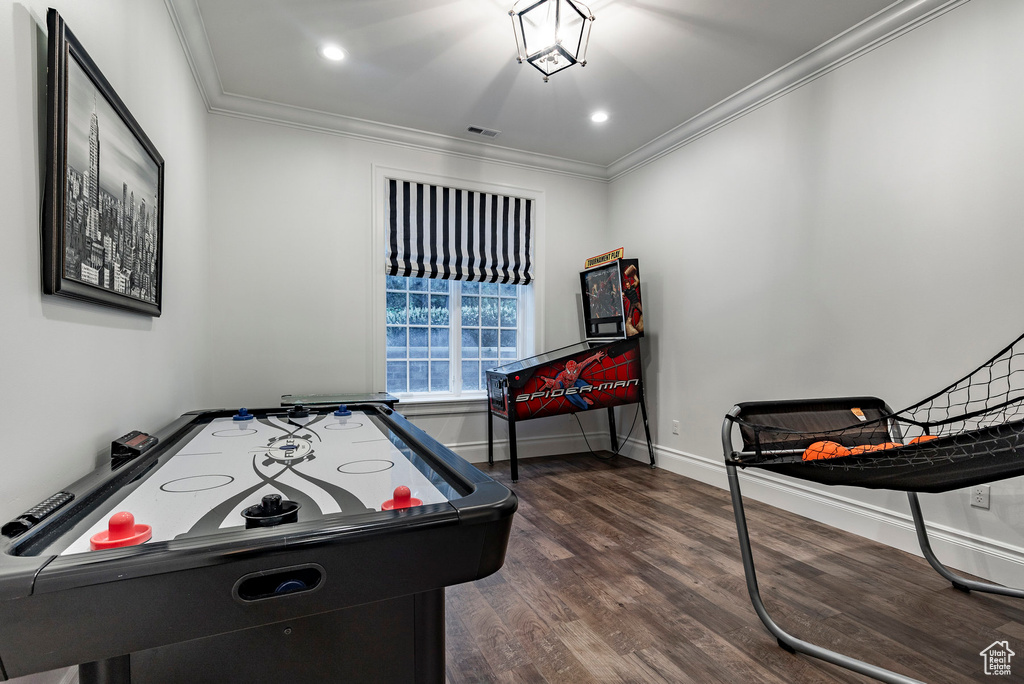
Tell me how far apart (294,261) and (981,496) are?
4.13 metres

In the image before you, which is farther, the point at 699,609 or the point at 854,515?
the point at 854,515

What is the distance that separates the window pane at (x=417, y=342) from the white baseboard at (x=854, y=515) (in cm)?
84

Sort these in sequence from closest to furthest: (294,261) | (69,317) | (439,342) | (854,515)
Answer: (69,317) → (854,515) → (294,261) → (439,342)

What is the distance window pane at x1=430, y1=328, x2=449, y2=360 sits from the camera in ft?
13.8

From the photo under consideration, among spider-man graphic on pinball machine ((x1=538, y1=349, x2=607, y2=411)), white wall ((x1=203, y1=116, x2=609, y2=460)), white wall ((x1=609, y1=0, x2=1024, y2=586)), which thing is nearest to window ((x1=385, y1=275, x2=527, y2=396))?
white wall ((x1=203, y1=116, x2=609, y2=460))

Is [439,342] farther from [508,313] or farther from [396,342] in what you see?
[508,313]

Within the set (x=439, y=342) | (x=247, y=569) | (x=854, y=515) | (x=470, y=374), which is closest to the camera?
(x=247, y=569)

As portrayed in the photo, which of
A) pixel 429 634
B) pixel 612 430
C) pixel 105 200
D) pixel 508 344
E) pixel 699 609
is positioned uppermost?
pixel 105 200

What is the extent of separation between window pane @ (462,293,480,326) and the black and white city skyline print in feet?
8.46

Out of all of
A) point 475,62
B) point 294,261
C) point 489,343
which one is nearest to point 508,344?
point 489,343

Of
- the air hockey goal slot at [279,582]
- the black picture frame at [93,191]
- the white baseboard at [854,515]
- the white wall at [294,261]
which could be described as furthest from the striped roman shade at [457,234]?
the air hockey goal slot at [279,582]

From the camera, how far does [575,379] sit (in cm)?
378

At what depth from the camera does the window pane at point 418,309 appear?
4.12m

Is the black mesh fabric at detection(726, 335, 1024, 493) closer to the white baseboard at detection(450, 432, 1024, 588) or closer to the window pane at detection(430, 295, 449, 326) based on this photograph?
the white baseboard at detection(450, 432, 1024, 588)
